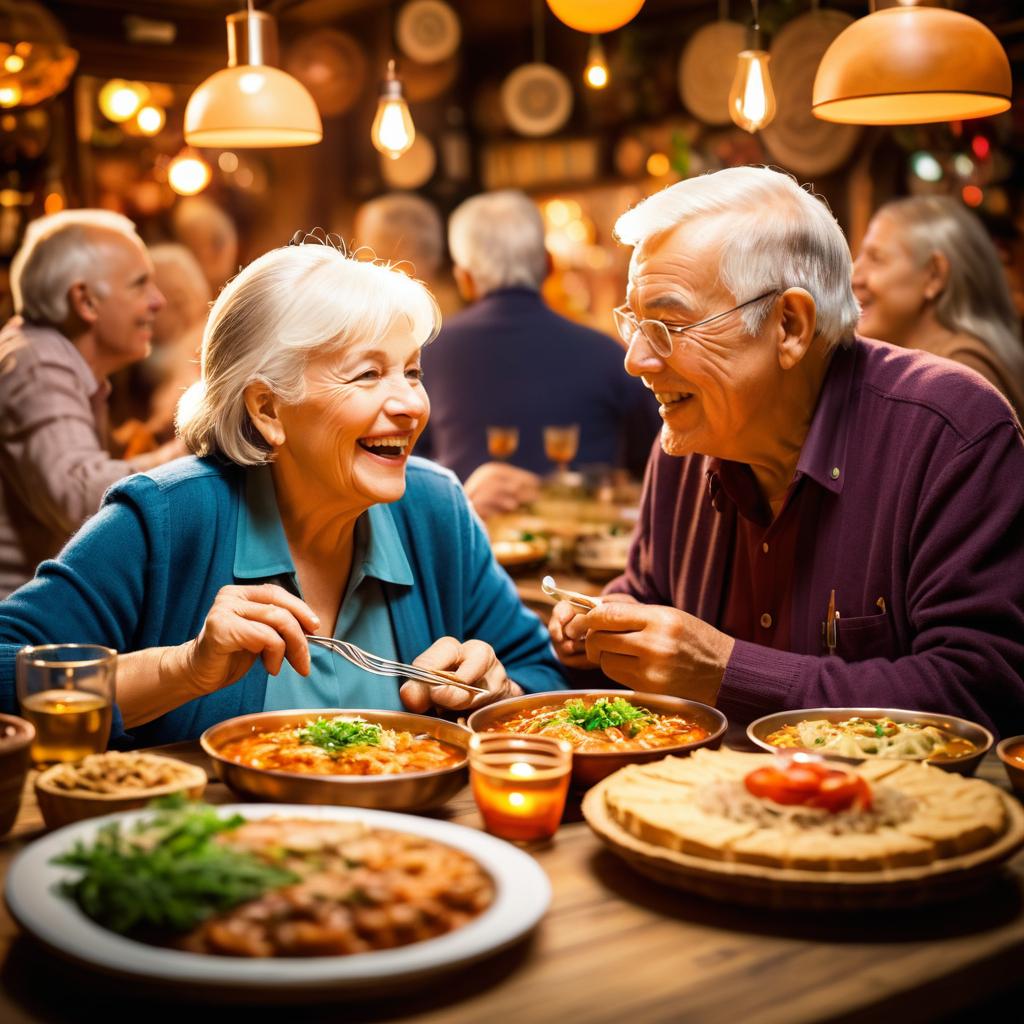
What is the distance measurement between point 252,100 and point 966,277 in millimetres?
2620

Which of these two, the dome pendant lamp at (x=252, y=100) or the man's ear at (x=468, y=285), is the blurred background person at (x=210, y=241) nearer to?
the man's ear at (x=468, y=285)

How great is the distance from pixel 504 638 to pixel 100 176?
7079mm

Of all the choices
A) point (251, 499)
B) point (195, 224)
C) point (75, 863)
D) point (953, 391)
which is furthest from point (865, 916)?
point (195, 224)

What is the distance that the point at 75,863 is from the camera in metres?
1.30

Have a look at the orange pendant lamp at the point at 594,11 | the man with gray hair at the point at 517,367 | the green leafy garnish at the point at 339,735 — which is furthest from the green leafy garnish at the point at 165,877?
the man with gray hair at the point at 517,367

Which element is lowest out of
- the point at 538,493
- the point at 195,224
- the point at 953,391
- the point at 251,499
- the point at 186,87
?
the point at 538,493

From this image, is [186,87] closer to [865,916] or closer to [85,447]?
[85,447]

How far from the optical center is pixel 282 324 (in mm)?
2332

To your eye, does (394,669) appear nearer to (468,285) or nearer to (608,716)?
(608,716)

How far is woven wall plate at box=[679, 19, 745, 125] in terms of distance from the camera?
6828 millimetres

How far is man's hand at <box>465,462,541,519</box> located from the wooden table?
2886 millimetres

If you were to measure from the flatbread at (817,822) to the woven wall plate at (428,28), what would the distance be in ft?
24.7

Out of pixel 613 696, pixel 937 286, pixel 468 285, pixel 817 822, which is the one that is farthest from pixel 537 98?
pixel 817 822

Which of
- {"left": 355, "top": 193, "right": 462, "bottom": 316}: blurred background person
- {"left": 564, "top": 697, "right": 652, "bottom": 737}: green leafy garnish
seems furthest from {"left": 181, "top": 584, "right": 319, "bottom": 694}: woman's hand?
{"left": 355, "top": 193, "right": 462, "bottom": 316}: blurred background person
